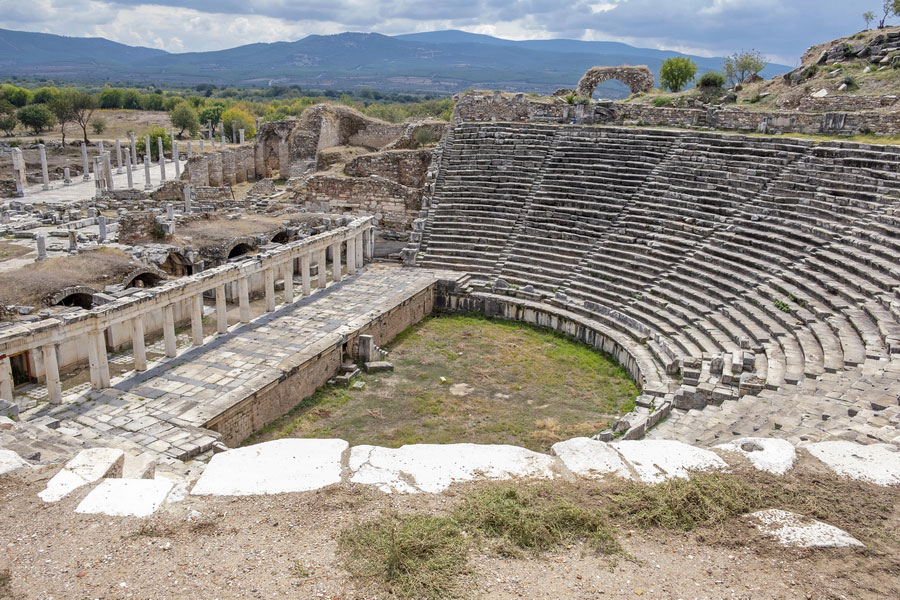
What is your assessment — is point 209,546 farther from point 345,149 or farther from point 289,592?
point 345,149

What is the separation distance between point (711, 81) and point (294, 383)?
24.8 metres

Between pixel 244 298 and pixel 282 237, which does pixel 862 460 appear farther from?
pixel 282 237

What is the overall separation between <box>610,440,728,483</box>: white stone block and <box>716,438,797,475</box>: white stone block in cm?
33

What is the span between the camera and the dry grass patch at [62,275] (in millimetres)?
15539

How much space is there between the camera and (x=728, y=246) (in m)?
17.0

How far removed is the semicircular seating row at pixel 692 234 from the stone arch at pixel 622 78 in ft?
28.1

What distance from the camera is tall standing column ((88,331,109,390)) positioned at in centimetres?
1222

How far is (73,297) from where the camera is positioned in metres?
16.6

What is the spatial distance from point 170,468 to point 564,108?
21.7m

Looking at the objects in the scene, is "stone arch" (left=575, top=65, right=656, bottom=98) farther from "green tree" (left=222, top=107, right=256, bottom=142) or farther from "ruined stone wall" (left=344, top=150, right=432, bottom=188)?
"green tree" (left=222, top=107, right=256, bottom=142)

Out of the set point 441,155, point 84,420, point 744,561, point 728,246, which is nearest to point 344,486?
point 744,561

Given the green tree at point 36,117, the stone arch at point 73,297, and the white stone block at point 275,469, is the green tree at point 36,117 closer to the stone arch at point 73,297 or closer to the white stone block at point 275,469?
the stone arch at point 73,297

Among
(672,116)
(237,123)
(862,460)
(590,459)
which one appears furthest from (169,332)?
(237,123)

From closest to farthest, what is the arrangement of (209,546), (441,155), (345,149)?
(209,546) → (441,155) → (345,149)
